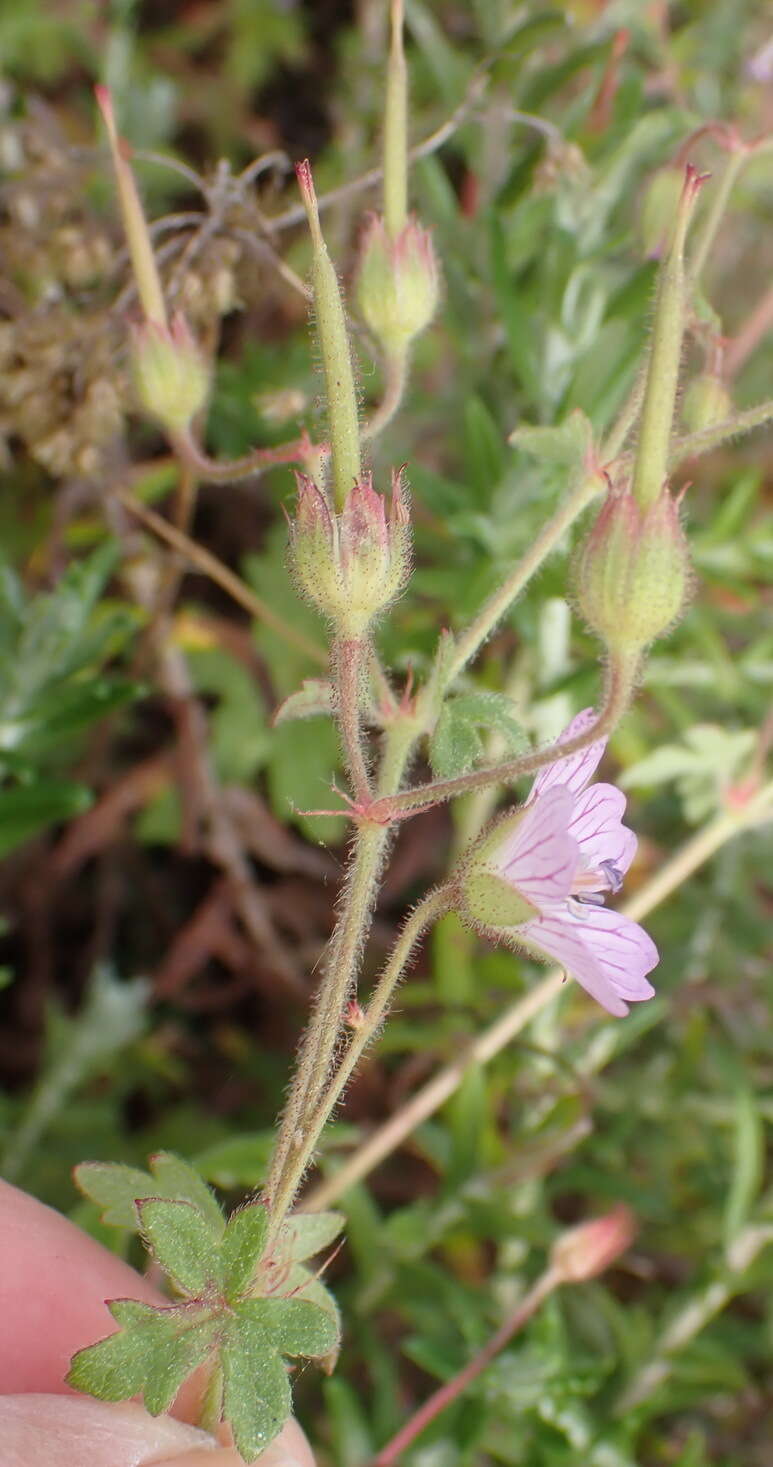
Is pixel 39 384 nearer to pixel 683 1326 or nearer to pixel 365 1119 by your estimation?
pixel 365 1119

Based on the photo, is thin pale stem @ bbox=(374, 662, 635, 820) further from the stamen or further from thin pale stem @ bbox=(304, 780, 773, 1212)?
thin pale stem @ bbox=(304, 780, 773, 1212)

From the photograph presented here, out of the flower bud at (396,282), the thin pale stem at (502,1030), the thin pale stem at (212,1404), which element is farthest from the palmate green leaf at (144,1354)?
the flower bud at (396,282)

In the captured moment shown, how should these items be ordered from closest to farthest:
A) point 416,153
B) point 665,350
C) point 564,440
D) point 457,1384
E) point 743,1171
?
point 665,350, point 564,440, point 416,153, point 457,1384, point 743,1171

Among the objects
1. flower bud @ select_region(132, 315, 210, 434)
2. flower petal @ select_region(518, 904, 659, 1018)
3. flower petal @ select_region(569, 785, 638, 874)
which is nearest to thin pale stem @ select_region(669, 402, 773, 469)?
flower petal @ select_region(569, 785, 638, 874)

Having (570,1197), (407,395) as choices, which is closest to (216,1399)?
(570,1197)

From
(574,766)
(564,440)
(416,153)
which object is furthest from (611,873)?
(416,153)

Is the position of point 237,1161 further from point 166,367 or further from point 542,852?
point 166,367
